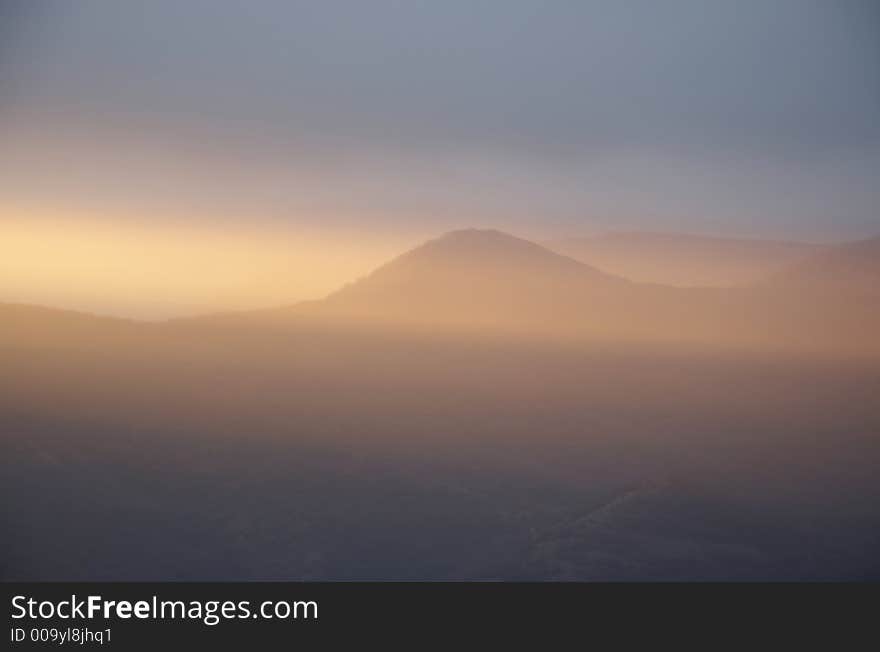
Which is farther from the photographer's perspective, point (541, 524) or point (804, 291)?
point (804, 291)

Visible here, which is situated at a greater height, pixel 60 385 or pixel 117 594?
pixel 60 385

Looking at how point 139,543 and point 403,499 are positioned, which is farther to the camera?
point 403,499

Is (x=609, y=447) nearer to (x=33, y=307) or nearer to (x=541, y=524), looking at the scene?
(x=541, y=524)

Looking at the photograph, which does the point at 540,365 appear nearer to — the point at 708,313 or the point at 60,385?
the point at 708,313

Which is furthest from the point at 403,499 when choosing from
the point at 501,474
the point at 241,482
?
the point at 241,482

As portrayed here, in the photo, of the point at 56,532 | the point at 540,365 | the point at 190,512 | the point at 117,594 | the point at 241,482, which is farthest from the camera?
the point at 540,365

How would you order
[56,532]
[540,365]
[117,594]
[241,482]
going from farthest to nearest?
[540,365], [241,482], [56,532], [117,594]

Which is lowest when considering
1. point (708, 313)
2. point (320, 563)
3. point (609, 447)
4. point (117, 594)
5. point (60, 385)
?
point (117, 594)

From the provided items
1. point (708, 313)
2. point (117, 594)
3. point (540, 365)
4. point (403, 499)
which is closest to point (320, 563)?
point (403, 499)

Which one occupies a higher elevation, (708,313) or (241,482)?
(708,313)
